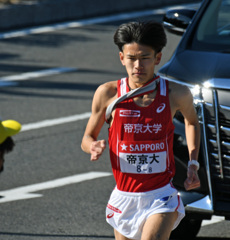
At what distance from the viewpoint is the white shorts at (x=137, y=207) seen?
4.81m

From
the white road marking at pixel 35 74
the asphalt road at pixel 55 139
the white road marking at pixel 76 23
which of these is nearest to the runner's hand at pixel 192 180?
the asphalt road at pixel 55 139

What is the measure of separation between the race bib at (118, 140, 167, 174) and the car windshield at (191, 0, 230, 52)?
7.80 feet

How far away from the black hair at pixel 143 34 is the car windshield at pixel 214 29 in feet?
7.67

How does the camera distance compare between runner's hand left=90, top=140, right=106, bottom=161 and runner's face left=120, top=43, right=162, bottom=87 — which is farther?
runner's face left=120, top=43, right=162, bottom=87

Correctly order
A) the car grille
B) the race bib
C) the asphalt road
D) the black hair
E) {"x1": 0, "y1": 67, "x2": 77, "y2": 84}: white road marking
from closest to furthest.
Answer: the black hair
the race bib
the car grille
the asphalt road
{"x1": 0, "y1": 67, "x2": 77, "y2": 84}: white road marking

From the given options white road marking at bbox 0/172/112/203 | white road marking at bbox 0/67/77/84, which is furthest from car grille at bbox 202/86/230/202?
white road marking at bbox 0/67/77/84

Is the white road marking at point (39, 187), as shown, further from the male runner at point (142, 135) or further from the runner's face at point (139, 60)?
the runner's face at point (139, 60)

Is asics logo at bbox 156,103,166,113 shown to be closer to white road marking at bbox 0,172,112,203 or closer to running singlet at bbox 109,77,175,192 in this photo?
running singlet at bbox 109,77,175,192

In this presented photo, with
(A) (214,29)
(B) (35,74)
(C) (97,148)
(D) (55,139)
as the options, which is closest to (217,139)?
(A) (214,29)

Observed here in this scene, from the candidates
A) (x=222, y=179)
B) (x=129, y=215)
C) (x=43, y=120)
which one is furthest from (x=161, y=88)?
(x=43, y=120)

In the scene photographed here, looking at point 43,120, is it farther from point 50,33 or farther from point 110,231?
point 50,33

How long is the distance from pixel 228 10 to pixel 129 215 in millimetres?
3619

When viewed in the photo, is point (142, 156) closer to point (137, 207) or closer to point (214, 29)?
point (137, 207)

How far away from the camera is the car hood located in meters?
6.32
